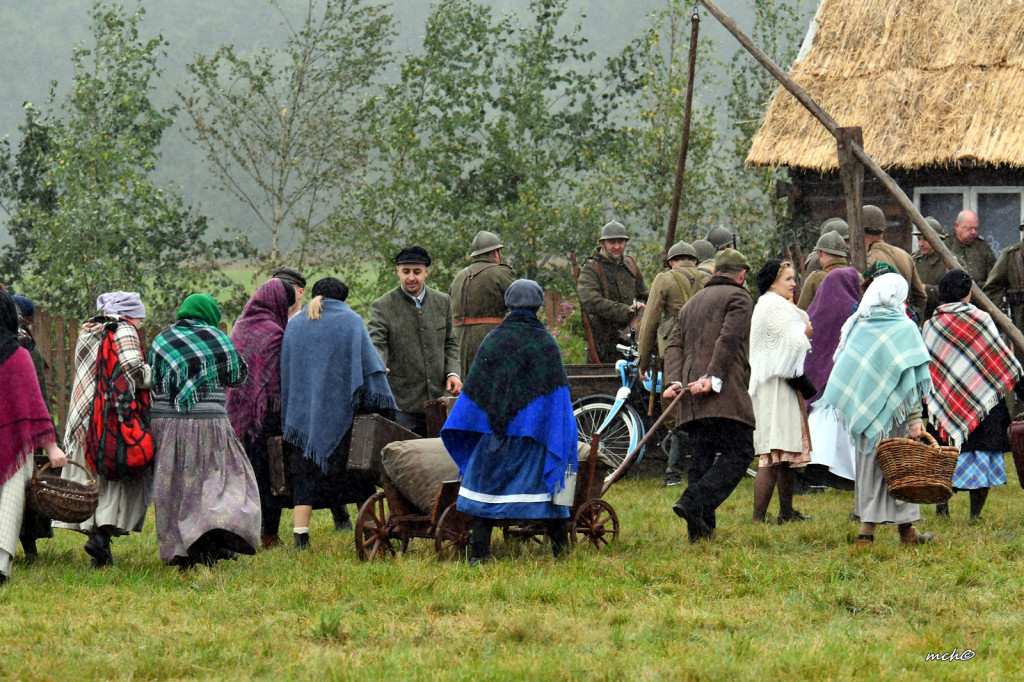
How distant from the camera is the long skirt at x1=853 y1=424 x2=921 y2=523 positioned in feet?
24.8

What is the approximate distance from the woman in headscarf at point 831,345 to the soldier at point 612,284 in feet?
7.61

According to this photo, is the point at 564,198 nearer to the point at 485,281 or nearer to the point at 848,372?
the point at 485,281

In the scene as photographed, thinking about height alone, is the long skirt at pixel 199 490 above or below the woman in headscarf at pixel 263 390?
below

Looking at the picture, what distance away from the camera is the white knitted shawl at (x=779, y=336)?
8.23 meters

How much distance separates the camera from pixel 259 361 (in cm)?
824

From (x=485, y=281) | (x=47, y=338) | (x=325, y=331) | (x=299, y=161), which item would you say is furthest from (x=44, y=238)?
(x=325, y=331)

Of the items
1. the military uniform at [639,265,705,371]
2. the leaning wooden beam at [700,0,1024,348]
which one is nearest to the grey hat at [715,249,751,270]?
the military uniform at [639,265,705,371]

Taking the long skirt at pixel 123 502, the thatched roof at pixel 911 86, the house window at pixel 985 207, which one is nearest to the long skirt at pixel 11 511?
the long skirt at pixel 123 502

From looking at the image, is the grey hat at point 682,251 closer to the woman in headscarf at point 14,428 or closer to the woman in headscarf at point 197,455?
the woman in headscarf at point 197,455

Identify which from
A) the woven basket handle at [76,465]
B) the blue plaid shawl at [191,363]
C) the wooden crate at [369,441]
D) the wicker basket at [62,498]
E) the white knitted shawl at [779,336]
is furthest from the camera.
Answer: the white knitted shawl at [779,336]

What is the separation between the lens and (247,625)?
5.86 m

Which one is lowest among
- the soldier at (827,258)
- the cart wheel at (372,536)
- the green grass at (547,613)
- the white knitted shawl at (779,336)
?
the green grass at (547,613)

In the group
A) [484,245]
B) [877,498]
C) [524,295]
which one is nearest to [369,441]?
[524,295]

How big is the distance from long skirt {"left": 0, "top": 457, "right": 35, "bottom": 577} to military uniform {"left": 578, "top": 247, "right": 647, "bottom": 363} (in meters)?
5.82
